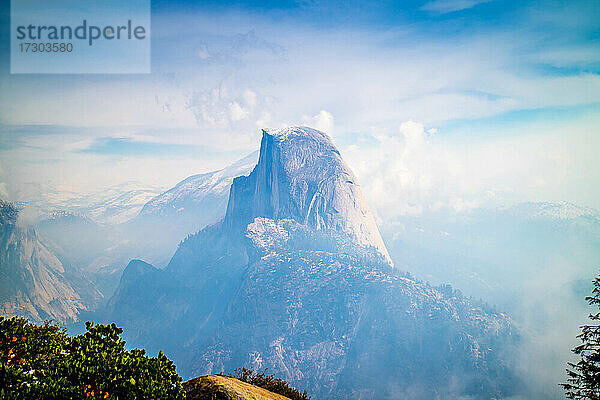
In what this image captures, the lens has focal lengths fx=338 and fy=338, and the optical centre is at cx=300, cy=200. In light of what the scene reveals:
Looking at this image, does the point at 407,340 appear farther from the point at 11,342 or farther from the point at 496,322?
the point at 11,342

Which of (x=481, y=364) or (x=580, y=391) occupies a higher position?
(x=580, y=391)

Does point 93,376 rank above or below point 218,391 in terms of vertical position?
above

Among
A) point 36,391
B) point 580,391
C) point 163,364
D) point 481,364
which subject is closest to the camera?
point 36,391

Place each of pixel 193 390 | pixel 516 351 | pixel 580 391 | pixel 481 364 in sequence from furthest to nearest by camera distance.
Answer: pixel 516 351 → pixel 481 364 → pixel 580 391 → pixel 193 390

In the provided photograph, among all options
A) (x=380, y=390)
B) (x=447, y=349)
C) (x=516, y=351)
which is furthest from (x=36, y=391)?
(x=516, y=351)

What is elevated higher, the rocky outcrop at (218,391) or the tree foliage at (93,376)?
the tree foliage at (93,376)

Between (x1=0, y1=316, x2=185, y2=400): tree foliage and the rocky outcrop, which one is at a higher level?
(x1=0, y1=316, x2=185, y2=400): tree foliage

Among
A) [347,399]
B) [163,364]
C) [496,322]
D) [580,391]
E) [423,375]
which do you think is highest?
[163,364]

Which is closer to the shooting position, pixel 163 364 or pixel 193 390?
pixel 163 364

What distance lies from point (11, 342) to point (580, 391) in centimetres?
4179

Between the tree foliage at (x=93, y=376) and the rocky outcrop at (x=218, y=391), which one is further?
the rocky outcrop at (x=218, y=391)

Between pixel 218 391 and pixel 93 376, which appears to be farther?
pixel 218 391

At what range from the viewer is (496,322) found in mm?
199750

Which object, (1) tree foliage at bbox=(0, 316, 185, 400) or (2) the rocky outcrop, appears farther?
Result: (2) the rocky outcrop
